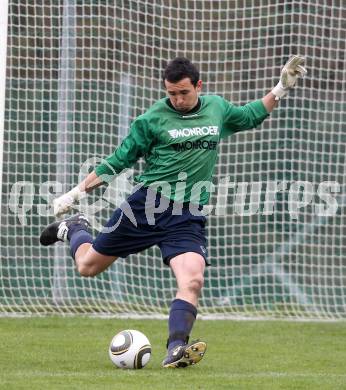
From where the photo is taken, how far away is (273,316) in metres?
11.8

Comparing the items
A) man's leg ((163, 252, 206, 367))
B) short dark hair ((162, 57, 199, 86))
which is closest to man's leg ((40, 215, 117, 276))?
man's leg ((163, 252, 206, 367))

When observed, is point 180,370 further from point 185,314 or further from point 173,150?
point 173,150

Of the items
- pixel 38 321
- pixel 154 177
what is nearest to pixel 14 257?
pixel 38 321

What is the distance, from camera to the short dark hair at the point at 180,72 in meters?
7.30

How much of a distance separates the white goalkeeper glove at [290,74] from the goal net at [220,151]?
410cm

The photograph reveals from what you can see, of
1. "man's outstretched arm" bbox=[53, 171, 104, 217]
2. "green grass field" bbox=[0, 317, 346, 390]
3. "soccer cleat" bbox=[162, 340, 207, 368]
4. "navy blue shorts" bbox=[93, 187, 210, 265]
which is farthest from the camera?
"man's outstretched arm" bbox=[53, 171, 104, 217]

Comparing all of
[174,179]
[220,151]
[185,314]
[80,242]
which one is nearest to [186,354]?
[185,314]

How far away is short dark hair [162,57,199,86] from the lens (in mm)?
7301

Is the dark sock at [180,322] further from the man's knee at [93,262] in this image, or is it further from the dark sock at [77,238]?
the dark sock at [77,238]

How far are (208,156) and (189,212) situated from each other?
1.28 ft

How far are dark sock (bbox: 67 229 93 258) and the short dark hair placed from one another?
1606 millimetres

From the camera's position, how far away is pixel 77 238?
8.46 m

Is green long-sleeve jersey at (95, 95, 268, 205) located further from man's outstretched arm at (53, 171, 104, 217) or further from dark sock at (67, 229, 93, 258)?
dark sock at (67, 229, 93, 258)

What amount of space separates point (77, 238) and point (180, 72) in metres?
1.77
